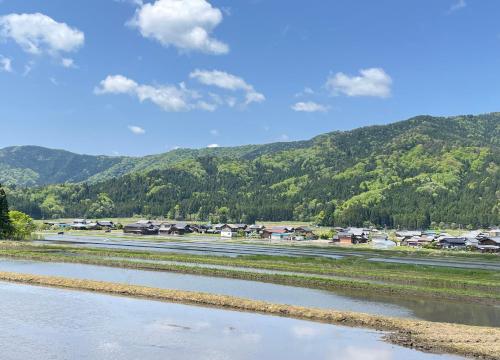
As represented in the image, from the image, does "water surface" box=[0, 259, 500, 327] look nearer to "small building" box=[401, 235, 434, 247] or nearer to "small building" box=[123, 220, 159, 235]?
"small building" box=[401, 235, 434, 247]

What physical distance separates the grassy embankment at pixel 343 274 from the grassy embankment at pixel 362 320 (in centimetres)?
1517

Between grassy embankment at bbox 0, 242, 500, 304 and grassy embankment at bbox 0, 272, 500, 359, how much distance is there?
15.2m

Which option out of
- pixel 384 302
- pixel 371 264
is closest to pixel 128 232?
pixel 371 264

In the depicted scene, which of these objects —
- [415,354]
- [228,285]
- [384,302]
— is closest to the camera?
[415,354]

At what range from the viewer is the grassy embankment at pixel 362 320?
28.7 meters

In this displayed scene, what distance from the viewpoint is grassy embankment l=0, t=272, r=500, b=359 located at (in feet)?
94.2

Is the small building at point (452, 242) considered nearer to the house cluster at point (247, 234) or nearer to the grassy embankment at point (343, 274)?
the house cluster at point (247, 234)

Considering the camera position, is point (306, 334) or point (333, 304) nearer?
point (306, 334)

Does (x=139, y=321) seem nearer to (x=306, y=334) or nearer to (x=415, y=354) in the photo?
(x=306, y=334)

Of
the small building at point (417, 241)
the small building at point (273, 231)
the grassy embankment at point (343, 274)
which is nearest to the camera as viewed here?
the grassy embankment at point (343, 274)

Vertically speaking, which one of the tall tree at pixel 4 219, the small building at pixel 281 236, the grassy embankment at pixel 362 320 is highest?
the tall tree at pixel 4 219

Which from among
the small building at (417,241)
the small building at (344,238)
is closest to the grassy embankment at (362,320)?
the small building at (417,241)

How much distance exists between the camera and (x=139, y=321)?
32156 mm

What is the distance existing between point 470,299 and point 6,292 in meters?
40.7
